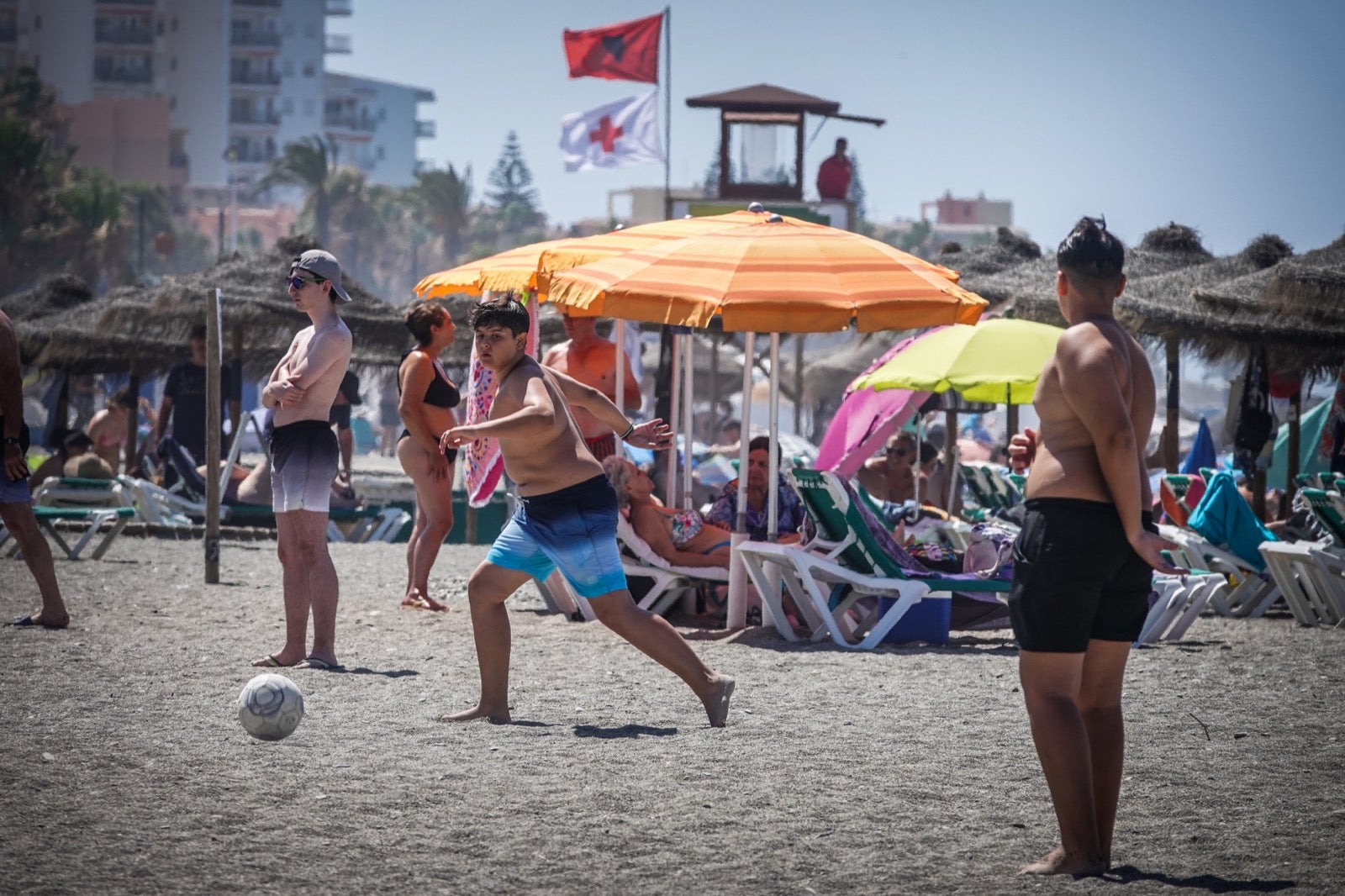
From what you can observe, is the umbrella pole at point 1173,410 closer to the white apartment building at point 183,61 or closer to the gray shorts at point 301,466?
the gray shorts at point 301,466

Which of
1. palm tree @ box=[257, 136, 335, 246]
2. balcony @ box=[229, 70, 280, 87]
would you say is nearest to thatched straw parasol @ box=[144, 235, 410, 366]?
palm tree @ box=[257, 136, 335, 246]

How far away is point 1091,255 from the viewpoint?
389 centimetres

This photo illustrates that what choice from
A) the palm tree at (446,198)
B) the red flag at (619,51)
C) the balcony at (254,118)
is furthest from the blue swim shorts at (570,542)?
the balcony at (254,118)

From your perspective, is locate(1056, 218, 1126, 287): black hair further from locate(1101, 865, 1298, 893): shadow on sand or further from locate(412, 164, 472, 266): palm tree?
locate(412, 164, 472, 266): palm tree

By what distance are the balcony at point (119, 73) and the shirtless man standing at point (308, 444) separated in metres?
121

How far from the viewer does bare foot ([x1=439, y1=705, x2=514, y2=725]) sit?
579 centimetres

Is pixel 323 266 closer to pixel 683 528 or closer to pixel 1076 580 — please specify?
pixel 683 528

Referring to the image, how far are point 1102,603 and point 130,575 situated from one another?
822 cm

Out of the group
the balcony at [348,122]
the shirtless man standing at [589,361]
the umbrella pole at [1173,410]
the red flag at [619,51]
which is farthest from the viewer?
the balcony at [348,122]

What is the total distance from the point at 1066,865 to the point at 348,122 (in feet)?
523

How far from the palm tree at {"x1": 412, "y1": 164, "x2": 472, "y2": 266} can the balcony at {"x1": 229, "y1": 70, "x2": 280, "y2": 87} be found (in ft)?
67.0

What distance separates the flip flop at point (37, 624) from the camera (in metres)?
8.01

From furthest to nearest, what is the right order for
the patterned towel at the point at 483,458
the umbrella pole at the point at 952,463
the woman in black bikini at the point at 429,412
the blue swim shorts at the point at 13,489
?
the umbrella pole at the point at 952,463, the woman in black bikini at the point at 429,412, the patterned towel at the point at 483,458, the blue swim shorts at the point at 13,489

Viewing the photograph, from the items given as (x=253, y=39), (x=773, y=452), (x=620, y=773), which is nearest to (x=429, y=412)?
(x=773, y=452)
